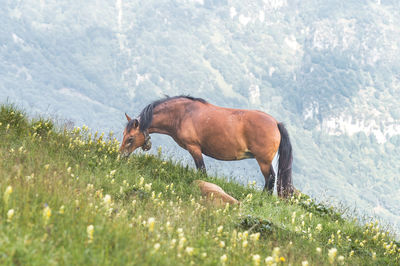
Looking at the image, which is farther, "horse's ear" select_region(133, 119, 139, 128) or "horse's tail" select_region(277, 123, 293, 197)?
"horse's ear" select_region(133, 119, 139, 128)

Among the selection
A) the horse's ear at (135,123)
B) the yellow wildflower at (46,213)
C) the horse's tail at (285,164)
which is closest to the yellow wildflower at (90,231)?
the yellow wildflower at (46,213)

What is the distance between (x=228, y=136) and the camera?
13.6 meters

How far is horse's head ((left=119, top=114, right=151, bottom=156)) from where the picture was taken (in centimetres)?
1366

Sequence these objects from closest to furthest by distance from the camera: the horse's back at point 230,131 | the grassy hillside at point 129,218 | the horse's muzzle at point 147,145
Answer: the grassy hillside at point 129,218 → the horse's back at point 230,131 → the horse's muzzle at point 147,145

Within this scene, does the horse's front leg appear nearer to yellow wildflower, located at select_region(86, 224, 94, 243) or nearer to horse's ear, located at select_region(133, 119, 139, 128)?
horse's ear, located at select_region(133, 119, 139, 128)

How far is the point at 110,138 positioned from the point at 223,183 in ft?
11.7

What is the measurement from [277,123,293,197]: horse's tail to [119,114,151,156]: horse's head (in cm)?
423

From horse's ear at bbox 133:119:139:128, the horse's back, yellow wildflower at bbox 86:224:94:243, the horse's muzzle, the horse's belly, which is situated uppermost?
yellow wildflower at bbox 86:224:94:243

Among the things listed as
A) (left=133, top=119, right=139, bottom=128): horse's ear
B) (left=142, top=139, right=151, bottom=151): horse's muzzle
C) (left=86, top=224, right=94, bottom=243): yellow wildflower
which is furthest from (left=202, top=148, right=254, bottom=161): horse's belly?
(left=86, top=224, right=94, bottom=243): yellow wildflower

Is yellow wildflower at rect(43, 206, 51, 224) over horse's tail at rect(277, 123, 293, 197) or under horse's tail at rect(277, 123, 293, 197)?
over

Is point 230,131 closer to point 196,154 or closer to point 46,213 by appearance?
point 196,154

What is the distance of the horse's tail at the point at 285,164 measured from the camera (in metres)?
13.7

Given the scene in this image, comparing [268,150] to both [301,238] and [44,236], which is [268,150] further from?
[44,236]

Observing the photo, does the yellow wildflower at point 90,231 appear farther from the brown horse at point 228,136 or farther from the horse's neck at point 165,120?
the horse's neck at point 165,120
